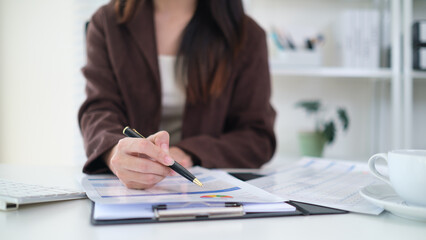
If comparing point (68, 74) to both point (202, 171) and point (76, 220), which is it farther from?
point (76, 220)

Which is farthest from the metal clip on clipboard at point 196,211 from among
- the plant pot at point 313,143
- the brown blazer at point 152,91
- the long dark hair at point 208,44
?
the plant pot at point 313,143

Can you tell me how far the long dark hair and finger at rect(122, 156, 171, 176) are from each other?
548 mm

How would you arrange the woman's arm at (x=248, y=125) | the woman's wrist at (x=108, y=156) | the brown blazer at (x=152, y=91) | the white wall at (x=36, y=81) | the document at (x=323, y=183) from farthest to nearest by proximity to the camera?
the white wall at (x=36, y=81)
the brown blazer at (x=152, y=91)
the woman's arm at (x=248, y=125)
the woman's wrist at (x=108, y=156)
the document at (x=323, y=183)

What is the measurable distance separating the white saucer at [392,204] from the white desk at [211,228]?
0.03 feet

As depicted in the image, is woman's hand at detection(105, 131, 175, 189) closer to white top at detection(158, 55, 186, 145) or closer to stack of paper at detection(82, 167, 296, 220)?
stack of paper at detection(82, 167, 296, 220)

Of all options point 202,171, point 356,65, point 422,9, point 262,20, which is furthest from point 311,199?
point 422,9

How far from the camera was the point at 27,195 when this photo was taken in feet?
1.58

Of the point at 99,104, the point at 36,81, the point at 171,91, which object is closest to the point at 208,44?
the point at 171,91

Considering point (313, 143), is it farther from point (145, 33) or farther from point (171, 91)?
point (145, 33)

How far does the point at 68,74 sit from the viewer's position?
7.28ft

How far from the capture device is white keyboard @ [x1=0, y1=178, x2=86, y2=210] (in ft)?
1.53

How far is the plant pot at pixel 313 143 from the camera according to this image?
5.67 feet

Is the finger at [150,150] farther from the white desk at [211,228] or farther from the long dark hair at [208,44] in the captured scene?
the long dark hair at [208,44]

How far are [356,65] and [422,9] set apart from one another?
0.56 metres
